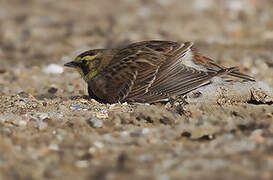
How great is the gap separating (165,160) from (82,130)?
4.46 ft

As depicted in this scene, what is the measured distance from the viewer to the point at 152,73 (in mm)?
7086

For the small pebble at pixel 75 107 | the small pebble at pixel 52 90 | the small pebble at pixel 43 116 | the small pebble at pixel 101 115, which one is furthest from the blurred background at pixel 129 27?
the small pebble at pixel 43 116

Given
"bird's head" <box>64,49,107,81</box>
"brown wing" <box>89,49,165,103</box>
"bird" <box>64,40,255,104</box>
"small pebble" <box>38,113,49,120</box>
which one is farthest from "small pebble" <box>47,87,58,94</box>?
"small pebble" <box>38,113,49,120</box>

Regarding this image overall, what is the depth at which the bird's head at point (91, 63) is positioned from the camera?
24.9ft

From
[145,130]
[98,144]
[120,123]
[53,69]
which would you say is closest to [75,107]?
[120,123]

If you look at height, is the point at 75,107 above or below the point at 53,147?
below

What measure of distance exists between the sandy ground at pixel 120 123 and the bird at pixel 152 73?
26 centimetres

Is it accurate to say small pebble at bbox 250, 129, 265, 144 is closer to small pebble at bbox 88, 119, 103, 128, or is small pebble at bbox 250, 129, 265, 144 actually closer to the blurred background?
small pebble at bbox 88, 119, 103, 128

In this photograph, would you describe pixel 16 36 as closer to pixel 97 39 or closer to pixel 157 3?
pixel 97 39

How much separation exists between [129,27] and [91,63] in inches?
214

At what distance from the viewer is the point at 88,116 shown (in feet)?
20.1

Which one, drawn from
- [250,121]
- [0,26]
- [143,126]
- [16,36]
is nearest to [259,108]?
[250,121]

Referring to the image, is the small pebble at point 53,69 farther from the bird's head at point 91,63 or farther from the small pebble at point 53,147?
the small pebble at point 53,147

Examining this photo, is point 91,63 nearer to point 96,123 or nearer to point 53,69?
point 96,123
